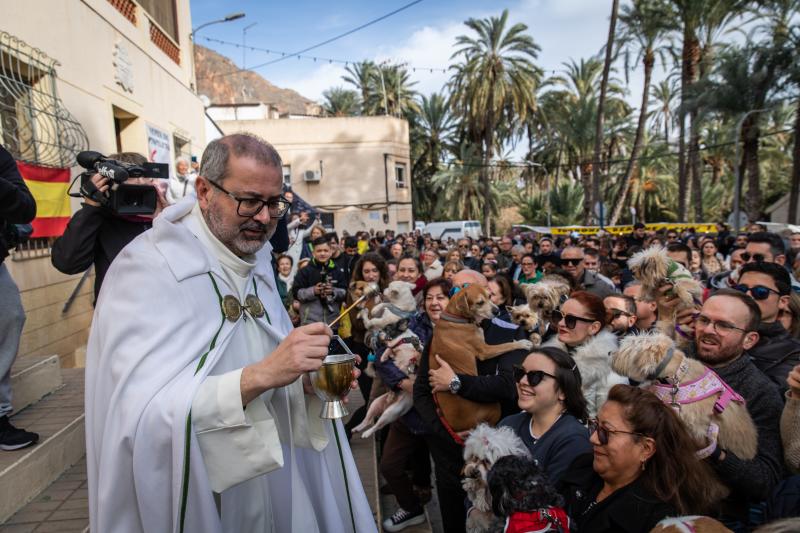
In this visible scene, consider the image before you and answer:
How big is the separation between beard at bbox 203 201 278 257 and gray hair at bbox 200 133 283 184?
11 cm

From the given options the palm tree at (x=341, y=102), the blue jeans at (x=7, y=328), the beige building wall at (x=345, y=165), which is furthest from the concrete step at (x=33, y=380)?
the palm tree at (x=341, y=102)

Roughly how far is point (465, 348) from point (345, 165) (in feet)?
88.2

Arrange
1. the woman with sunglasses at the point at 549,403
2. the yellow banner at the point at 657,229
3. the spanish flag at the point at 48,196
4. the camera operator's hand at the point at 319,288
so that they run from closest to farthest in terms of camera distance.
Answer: the woman with sunglasses at the point at 549,403, the spanish flag at the point at 48,196, the camera operator's hand at the point at 319,288, the yellow banner at the point at 657,229

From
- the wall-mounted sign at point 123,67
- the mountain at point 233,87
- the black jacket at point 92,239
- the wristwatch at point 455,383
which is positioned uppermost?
the mountain at point 233,87

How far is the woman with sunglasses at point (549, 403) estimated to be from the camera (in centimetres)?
277

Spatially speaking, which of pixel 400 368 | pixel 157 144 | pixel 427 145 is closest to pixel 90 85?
pixel 157 144

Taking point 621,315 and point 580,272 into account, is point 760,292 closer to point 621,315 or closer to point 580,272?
point 621,315

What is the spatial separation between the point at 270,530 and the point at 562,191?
35930 mm

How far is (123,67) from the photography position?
27.1 feet

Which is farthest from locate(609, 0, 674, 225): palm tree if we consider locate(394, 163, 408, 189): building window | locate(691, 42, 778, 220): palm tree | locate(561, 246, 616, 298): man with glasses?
locate(561, 246, 616, 298): man with glasses

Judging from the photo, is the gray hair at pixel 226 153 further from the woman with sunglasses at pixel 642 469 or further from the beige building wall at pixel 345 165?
the beige building wall at pixel 345 165

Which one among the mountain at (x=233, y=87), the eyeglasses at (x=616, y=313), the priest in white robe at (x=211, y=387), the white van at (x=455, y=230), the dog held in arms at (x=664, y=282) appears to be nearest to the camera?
the priest in white robe at (x=211, y=387)

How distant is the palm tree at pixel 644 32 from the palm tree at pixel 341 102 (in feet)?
85.3

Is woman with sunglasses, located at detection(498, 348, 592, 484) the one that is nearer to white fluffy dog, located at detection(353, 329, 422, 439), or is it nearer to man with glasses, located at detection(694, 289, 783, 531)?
man with glasses, located at detection(694, 289, 783, 531)
